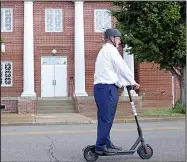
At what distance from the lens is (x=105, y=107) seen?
621 cm

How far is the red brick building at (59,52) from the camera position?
25719 millimetres

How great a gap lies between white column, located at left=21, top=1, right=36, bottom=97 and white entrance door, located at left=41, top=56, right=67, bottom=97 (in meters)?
1.23

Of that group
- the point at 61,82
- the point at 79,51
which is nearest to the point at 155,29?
the point at 79,51

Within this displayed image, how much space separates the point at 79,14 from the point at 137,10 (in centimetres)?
792

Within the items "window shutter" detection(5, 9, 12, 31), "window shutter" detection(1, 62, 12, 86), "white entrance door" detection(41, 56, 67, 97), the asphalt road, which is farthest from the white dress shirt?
"window shutter" detection(5, 9, 12, 31)

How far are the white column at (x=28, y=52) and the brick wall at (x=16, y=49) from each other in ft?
2.35

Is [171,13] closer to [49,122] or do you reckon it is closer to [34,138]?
[49,122]

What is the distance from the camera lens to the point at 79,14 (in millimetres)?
25578

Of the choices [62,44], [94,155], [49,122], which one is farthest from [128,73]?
→ [62,44]

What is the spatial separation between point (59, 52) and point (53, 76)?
152 centimetres

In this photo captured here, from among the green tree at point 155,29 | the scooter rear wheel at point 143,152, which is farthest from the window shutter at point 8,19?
→ the scooter rear wheel at point 143,152

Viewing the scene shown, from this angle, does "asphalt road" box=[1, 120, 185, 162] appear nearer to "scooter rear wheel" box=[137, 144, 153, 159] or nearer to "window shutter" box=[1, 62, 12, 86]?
"scooter rear wheel" box=[137, 144, 153, 159]

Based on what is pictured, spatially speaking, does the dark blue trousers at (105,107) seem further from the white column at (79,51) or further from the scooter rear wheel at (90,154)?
the white column at (79,51)

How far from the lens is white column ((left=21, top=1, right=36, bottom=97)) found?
2533cm
